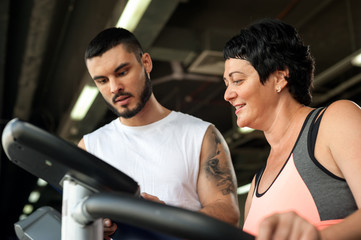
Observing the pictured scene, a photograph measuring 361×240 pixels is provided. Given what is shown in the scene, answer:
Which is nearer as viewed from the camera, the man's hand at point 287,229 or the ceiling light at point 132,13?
the man's hand at point 287,229

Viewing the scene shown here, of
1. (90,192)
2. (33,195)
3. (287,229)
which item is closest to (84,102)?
(90,192)

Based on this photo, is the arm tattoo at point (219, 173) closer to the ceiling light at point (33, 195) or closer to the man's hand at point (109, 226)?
the man's hand at point (109, 226)

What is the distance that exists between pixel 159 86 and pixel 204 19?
6.07 feet

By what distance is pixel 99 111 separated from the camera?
5672 millimetres

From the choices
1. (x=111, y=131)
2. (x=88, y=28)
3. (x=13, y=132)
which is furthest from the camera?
(x=88, y=28)

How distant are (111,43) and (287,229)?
5.15 ft

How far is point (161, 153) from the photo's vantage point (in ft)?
6.07

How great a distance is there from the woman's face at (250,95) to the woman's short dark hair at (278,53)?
22 millimetres

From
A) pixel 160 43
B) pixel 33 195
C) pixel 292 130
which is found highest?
pixel 160 43

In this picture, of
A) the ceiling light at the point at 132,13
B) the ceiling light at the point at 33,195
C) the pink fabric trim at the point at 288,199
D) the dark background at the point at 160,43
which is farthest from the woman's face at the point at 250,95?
the ceiling light at the point at 33,195

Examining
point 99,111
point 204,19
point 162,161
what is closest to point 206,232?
point 162,161

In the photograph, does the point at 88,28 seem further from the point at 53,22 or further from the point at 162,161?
the point at 162,161

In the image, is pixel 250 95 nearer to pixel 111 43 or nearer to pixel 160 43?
pixel 111 43

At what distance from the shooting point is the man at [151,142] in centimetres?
177
